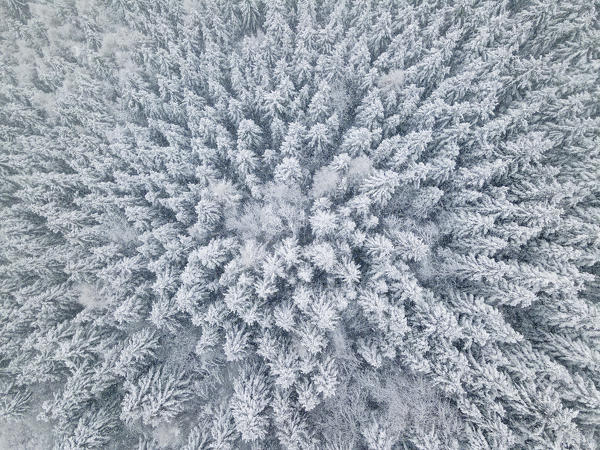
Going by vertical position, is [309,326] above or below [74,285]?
above

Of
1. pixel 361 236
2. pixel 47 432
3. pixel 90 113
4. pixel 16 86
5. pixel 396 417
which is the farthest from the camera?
pixel 16 86

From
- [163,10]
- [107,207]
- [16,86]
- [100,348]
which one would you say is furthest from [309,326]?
[16,86]

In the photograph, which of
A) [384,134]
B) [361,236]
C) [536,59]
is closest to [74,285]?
[361,236]

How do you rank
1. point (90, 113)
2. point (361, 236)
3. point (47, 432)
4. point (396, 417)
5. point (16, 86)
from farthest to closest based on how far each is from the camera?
point (16, 86)
point (90, 113)
point (47, 432)
point (361, 236)
point (396, 417)

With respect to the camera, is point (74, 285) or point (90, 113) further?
point (90, 113)

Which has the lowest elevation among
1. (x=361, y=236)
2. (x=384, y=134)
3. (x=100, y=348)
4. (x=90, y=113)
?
(x=100, y=348)

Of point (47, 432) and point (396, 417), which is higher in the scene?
Result: point (396, 417)

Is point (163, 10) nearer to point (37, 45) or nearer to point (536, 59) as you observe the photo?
point (37, 45)

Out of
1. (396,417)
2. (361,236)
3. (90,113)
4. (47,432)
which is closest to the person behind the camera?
(396,417)

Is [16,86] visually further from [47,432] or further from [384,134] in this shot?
[384,134]
